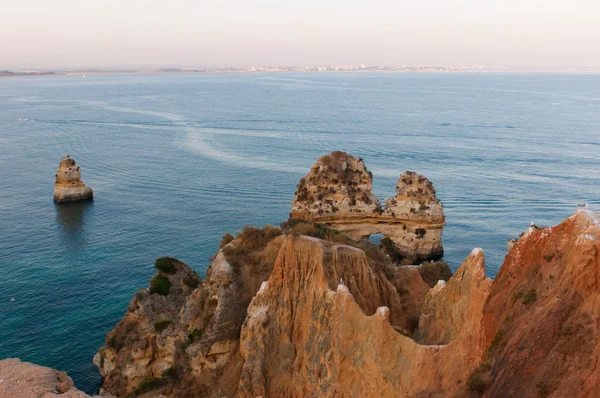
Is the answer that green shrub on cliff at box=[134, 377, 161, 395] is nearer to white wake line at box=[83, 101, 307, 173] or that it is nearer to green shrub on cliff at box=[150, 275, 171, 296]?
green shrub on cliff at box=[150, 275, 171, 296]

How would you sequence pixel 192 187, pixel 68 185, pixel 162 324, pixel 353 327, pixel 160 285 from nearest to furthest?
pixel 353 327, pixel 162 324, pixel 160 285, pixel 68 185, pixel 192 187

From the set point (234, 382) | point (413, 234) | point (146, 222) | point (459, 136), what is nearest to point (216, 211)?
point (146, 222)

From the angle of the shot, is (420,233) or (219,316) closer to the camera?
→ (219,316)

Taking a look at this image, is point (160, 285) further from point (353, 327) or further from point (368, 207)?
point (368, 207)

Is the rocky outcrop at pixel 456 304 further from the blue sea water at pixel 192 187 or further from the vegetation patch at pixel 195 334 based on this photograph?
the blue sea water at pixel 192 187

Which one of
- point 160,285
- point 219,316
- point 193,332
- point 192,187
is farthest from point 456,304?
point 192,187

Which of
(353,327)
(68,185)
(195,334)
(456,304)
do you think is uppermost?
(456,304)

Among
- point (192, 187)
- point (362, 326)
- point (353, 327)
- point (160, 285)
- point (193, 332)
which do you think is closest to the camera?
point (362, 326)

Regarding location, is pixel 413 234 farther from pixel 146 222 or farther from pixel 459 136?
pixel 459 136
